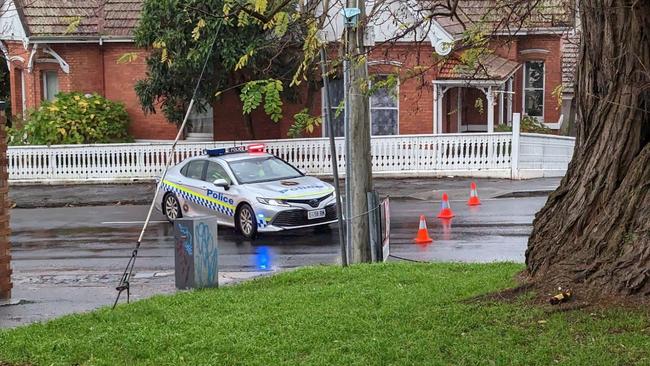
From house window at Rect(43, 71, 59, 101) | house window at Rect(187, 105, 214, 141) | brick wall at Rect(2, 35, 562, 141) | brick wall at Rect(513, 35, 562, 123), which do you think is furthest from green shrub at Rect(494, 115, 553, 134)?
house window at Rect(43, 71, 59, 101)

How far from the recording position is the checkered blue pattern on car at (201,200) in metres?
16.1

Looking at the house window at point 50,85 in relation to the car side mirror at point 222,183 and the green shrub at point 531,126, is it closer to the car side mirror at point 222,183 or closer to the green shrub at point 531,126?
the green shrub at point 531,126

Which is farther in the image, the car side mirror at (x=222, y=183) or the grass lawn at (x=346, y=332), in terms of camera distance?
the car side mirror at (x=222, y=183)

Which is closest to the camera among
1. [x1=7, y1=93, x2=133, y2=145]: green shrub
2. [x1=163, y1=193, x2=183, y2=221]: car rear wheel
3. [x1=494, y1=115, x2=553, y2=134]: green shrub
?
[x1=163, y1=193, x2=183, y2=221]: car rear wheel

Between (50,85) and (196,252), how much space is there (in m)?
20.7

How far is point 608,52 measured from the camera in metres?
6.93

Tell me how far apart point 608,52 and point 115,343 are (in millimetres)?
4392

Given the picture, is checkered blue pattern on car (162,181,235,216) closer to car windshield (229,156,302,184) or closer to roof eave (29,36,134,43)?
car windshield (229,156,302,184)

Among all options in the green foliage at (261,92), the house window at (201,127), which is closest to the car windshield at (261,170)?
the green foliage at (261,92)

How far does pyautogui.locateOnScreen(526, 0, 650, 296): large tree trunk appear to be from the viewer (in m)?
6.60

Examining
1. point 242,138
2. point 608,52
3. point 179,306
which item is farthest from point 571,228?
point 242,138

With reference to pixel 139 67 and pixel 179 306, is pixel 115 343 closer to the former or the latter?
pixel 179 306

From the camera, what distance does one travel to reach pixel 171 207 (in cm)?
1767

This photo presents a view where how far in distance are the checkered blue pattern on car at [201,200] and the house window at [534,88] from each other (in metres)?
14.7
